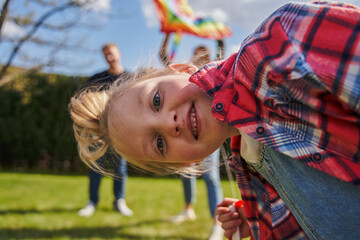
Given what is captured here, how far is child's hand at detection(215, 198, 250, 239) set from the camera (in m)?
1.49

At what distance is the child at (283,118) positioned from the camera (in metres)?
0.90

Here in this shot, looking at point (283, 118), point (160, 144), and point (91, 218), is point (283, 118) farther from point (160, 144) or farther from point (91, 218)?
point (91, 218)

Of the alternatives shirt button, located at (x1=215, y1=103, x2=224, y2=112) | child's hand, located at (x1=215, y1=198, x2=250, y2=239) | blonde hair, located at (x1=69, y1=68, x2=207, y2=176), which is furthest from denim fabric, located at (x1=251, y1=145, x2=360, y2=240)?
blonde hair, located at (x1=69, y1=68, x2=207, y2=176)

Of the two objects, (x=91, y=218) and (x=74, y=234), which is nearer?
(x=74, y=234)

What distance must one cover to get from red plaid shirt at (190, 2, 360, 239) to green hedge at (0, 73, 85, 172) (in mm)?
8305

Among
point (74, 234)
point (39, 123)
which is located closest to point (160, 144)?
point (74, 234)

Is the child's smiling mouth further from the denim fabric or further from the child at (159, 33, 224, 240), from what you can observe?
the child at (159, 33, 224, 240)

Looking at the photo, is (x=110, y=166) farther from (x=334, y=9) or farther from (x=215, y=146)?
(x=334, y=9)

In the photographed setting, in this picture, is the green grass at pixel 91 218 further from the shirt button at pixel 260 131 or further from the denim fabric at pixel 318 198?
the shirt button at pixel 260 131

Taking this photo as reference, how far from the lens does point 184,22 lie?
6.00 meters

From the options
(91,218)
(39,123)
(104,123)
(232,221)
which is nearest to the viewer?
(232,221)

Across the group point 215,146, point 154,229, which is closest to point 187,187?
point 154,229

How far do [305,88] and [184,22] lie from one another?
5333mm

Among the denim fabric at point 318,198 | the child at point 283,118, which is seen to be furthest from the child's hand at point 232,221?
the denim fabric at point 318,198
